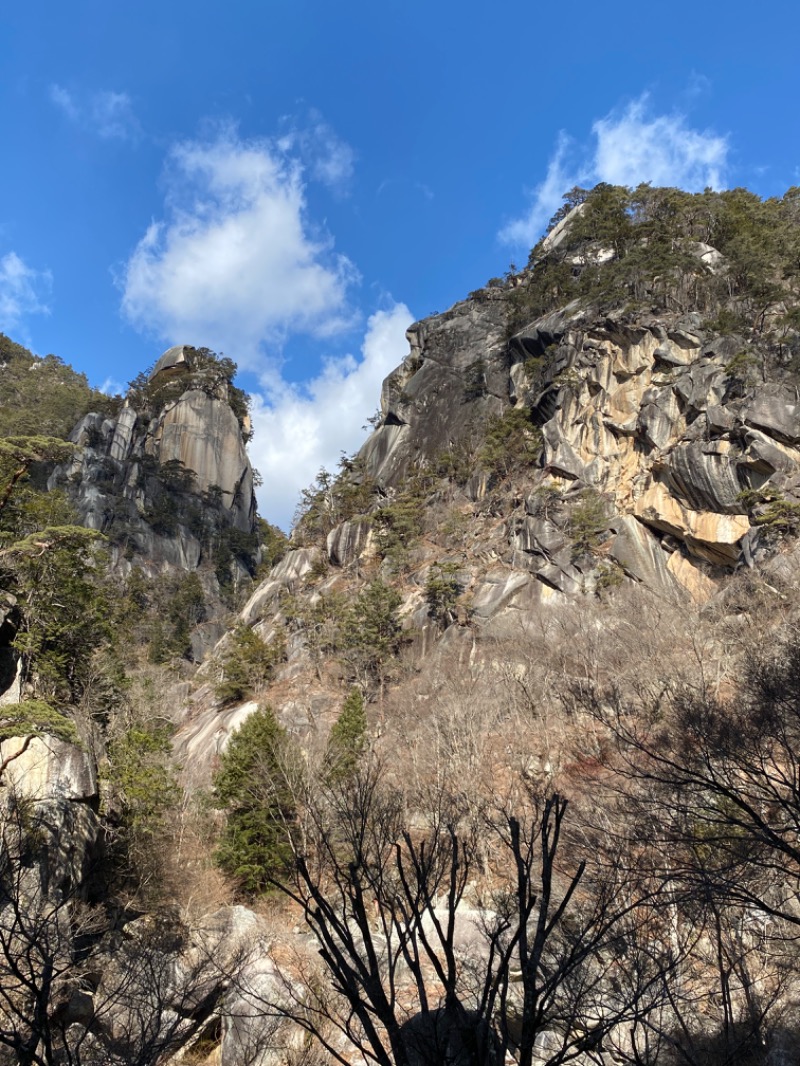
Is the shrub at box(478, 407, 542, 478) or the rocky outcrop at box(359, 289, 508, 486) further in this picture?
the rocky outcrop at box(359, 289, 508, 486)

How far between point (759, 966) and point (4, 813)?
11.9 metres

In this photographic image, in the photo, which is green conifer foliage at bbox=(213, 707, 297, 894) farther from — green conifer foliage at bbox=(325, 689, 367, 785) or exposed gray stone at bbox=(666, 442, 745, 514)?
exposed gray stone at bbox=(666, 442, 745, 514)

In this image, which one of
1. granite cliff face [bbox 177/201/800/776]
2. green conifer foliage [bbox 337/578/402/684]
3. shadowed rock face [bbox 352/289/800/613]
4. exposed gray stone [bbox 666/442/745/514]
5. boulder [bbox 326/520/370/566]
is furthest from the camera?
boulder [bbox 326/520/370/566]

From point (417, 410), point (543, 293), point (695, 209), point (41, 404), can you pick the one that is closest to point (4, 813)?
point (417, 410)

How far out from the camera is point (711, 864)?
29.9ft

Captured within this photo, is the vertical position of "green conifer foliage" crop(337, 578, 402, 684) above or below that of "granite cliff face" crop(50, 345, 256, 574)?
below

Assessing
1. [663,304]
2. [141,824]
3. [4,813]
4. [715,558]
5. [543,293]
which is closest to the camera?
[4,813]

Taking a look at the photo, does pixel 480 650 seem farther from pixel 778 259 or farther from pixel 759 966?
pixel 778 259

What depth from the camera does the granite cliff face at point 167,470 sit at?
54.9m

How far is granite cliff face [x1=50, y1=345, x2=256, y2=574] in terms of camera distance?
54.9 m

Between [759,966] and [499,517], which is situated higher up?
[499,517]

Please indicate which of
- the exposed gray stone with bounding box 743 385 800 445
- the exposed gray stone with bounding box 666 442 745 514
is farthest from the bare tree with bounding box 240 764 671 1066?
the exposed gray stone with bounding box 743 385 800 445

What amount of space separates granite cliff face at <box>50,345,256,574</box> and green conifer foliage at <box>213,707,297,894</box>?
131ft

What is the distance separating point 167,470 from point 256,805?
49662mm
